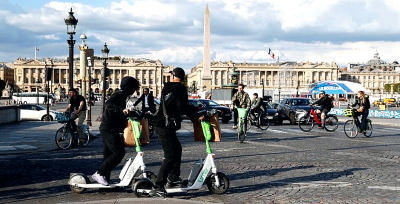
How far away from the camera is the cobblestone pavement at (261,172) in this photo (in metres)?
8.20

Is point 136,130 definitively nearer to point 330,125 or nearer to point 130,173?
point 130,173

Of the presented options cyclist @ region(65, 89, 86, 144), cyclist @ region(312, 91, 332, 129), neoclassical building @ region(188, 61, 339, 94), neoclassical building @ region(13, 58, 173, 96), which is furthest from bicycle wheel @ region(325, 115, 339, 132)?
neoclassical building @ region(13, 58, 173, 96)

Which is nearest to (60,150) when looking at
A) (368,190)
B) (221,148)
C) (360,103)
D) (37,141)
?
(37,141)

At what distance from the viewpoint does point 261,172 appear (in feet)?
35.4

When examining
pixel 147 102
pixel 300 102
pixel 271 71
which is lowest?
pixel 300 102

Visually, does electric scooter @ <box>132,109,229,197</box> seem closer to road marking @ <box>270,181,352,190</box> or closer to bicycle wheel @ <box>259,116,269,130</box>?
road marking @ <box>270,181,352,190</box>

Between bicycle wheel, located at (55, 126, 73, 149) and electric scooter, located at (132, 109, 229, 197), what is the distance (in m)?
8.27

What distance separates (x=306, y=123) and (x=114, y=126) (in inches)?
679

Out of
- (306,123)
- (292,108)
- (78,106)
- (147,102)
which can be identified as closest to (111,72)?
(292,108)

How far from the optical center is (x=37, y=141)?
1762cm

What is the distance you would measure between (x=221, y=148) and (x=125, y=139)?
785 centimetres

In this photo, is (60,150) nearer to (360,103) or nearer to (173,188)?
(173,188)

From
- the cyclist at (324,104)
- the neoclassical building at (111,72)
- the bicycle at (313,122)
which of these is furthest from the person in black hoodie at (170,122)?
the neoclassical building at (111,72)

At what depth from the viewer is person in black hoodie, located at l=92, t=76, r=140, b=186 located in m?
8.09
